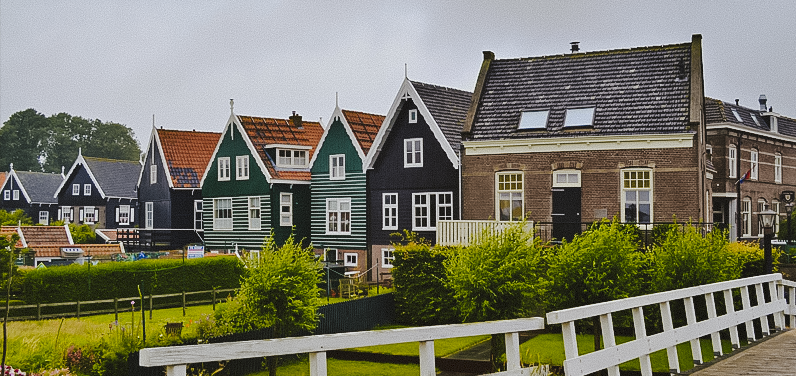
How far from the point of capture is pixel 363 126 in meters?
44.2

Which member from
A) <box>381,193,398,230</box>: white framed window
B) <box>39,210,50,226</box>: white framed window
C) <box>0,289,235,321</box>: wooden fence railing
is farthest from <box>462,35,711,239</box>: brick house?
<box>39,210,50,226</box>: white framed window

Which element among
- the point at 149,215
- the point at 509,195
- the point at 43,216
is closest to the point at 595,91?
the point at 509,195

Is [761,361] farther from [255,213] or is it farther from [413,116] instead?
[255,213]

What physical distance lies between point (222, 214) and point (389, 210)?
41.3 ft

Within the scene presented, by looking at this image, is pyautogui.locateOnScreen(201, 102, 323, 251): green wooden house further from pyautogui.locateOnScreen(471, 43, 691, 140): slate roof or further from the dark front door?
the dark front door

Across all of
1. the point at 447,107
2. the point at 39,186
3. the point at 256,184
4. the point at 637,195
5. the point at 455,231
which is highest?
the point at 447,107

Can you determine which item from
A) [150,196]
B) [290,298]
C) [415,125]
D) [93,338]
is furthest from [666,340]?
[150,196]

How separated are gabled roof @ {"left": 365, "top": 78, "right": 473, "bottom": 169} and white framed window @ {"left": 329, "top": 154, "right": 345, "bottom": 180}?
2.63m

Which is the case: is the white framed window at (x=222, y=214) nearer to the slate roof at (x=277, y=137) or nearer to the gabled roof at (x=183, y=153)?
the slate roof at (x=277, y=137)

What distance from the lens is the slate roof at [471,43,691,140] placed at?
32.1 meters

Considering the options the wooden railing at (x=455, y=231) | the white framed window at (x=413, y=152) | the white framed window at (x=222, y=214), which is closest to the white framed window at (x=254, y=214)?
the white framed window at (x=222, y=214)

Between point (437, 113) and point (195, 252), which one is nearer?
point (195, 252)

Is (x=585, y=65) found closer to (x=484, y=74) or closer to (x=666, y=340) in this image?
(x=484, y=74)

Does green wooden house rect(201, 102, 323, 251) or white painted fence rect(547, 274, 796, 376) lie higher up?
green wooden house rect(201, 102, 323, 251)
